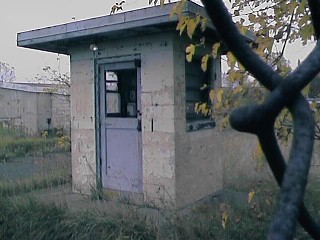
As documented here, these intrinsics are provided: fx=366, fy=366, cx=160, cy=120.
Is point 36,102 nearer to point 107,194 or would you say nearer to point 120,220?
point 107,194

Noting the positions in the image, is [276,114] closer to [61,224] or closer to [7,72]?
[61,224]

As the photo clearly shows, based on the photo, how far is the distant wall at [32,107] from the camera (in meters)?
18.5

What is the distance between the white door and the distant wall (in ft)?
41.6

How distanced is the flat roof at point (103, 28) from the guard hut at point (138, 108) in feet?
0.04

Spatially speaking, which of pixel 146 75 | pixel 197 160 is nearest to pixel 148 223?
pixel 197 160

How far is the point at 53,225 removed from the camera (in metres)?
4.16

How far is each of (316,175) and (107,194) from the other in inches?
125

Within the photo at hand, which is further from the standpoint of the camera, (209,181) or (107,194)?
(209,181)

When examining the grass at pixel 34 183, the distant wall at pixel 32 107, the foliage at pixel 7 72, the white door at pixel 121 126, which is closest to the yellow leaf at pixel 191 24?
the white door at pixel 121 126

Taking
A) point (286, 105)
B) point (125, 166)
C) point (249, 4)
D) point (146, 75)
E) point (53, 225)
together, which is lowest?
point (53, 225)

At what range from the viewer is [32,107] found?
18.7 m

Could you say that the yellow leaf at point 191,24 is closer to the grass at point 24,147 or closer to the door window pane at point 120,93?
the door window pane at point 120,93

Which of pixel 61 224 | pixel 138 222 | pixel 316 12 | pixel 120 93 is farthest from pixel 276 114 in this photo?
pixel 120 93

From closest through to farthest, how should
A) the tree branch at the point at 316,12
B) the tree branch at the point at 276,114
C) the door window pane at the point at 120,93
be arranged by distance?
1. the tree branch at the point at 276,114
2. the tree branch at the point at 316,12
3. the door window pane at the point at 120,93
